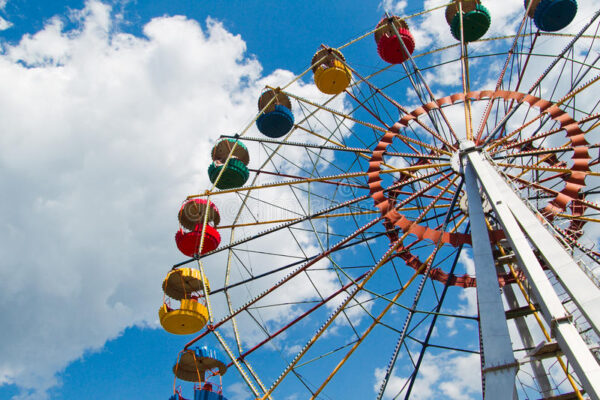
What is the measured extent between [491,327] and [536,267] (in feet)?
3.93

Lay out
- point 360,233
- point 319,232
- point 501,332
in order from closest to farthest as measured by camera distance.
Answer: point 501,332, point 360,233, point 319,232

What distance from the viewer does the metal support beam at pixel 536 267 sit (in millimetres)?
5980

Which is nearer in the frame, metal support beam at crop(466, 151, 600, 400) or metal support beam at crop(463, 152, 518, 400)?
metal support beam at crop(466, 151, 600, 400)

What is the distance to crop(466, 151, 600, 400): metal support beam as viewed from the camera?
598cm

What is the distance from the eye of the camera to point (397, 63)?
1781 cm

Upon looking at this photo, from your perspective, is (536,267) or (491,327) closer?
(536,267)

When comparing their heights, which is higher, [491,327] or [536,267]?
[536,267]

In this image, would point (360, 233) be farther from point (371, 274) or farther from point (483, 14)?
point (483, 14)

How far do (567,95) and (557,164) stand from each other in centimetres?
229

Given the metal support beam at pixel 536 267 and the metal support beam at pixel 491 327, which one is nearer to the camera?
the metal support beam at pixel 536 267

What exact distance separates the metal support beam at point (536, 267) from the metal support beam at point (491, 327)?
750 millimetres

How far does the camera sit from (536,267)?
736 centimetres

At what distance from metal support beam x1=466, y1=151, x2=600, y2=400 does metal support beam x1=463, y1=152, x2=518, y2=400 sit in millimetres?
750

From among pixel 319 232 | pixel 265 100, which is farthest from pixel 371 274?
pixel 265 100
